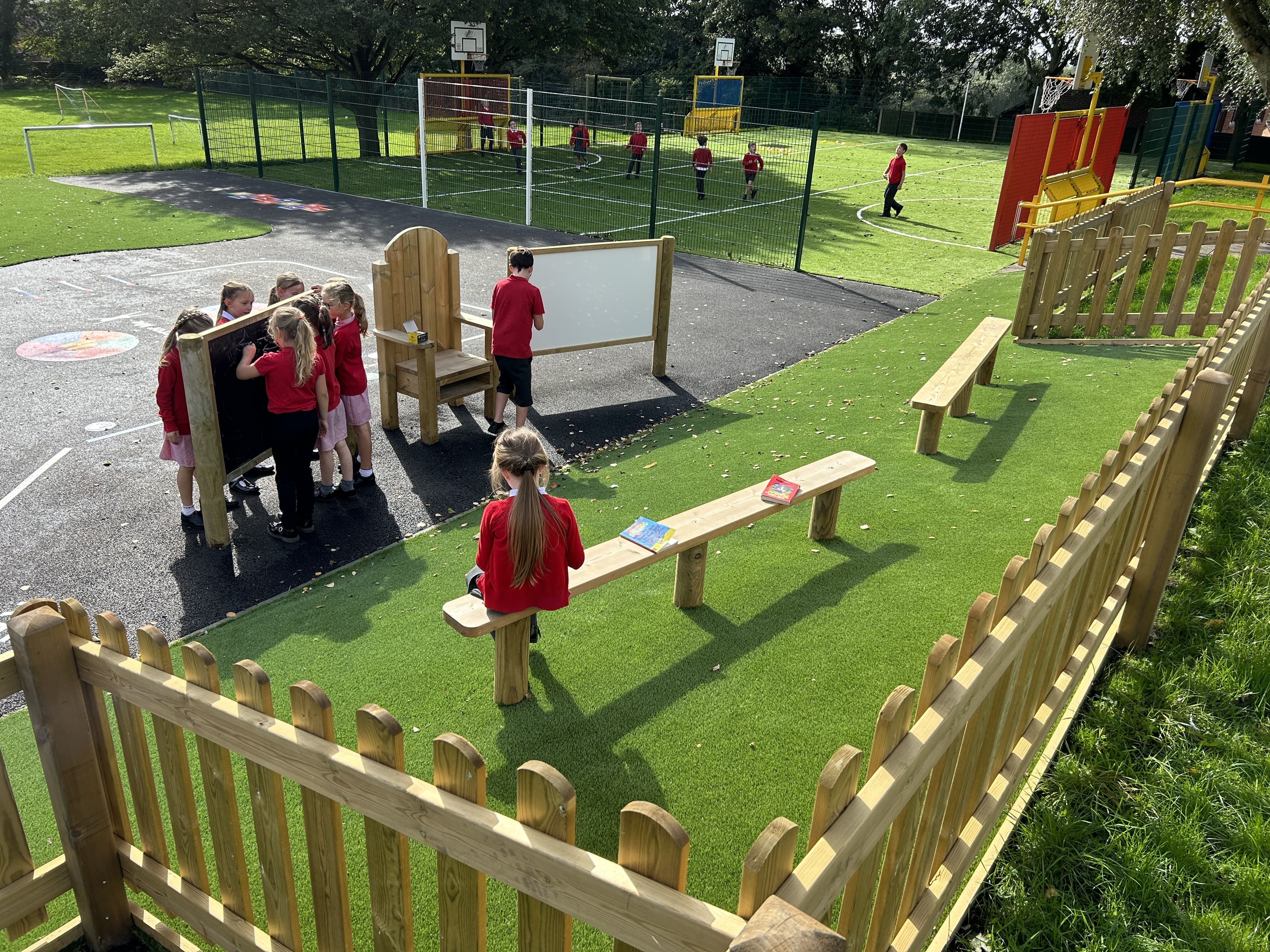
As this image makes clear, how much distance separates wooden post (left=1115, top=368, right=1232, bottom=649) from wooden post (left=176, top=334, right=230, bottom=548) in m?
6.00

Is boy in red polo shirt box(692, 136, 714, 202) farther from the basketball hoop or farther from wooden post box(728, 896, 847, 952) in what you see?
wooden post box(728, 896, 847, 952)

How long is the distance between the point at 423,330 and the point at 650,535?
4.81 m

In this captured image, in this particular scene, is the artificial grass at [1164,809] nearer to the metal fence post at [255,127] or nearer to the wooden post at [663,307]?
the wooden post at [663,307]

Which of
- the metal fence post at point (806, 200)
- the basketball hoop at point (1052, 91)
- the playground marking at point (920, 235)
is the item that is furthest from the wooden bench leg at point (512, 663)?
the basketball hoop at point (1052, 91)

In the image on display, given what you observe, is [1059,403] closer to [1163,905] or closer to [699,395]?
[699,395]

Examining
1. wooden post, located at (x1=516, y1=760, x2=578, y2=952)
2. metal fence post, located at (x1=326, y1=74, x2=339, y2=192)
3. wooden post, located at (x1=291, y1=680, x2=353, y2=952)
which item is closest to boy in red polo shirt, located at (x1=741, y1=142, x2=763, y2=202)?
metal fence post, located at (x1=326, y1=74, x2=339, y2=192)

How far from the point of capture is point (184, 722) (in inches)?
108

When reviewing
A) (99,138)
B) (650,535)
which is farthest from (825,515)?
(99,138)

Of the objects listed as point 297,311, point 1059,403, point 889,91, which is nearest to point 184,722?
point 297,311

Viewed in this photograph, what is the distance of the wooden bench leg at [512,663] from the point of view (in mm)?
4668

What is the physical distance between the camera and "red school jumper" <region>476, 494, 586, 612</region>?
438cm

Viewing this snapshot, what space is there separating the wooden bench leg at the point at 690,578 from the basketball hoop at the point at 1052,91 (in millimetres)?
26381

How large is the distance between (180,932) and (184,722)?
1224 mm

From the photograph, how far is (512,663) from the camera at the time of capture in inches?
187
